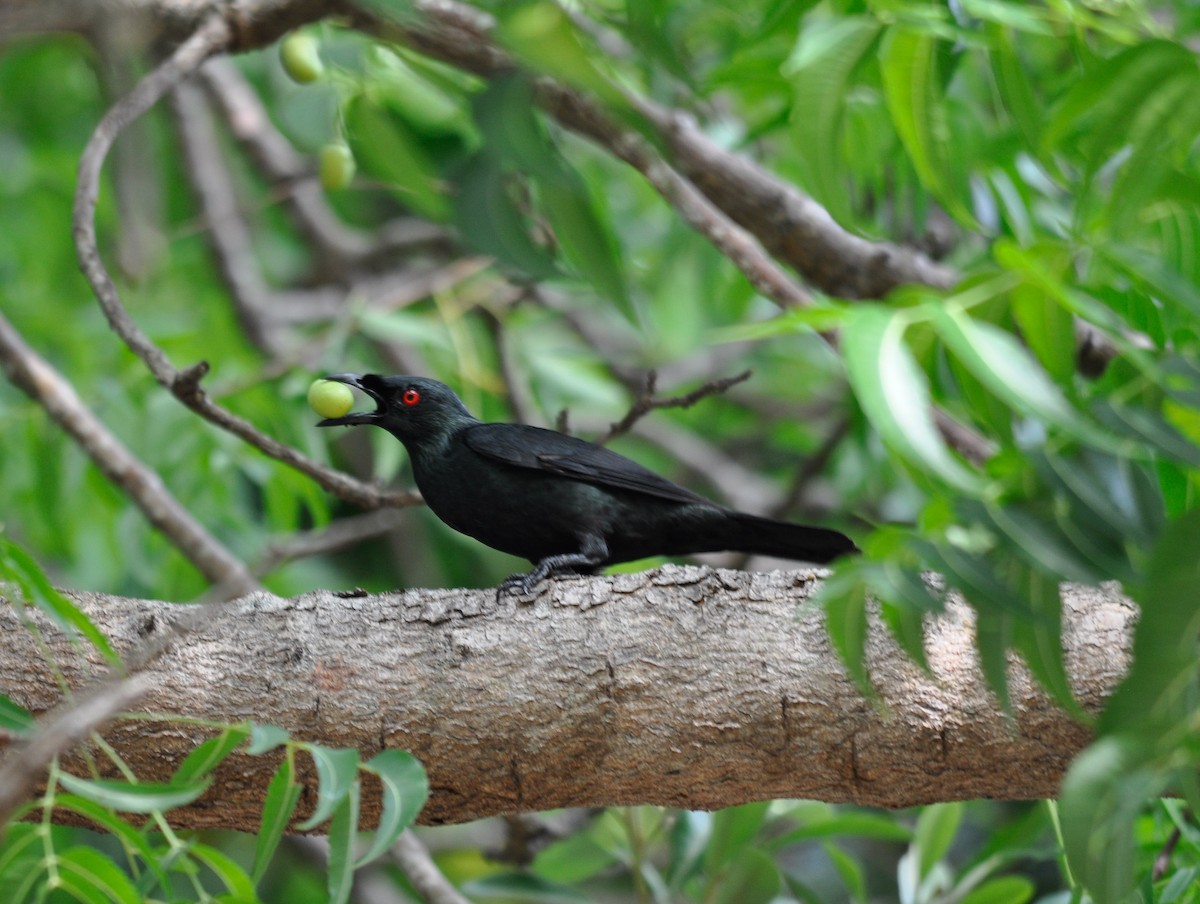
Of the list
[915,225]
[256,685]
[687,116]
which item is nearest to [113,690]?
[256,685]

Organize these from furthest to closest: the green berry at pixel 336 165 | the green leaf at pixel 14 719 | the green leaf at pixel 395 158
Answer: the green berry at pixel 336 165, the green leaf at pixel 14 719, the green leaf at pixel 395 158

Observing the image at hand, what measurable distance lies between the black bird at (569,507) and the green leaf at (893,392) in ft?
6.80

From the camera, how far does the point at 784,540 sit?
154 inches

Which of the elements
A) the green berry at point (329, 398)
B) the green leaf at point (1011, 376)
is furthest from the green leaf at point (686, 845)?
the green leaf at point (1011, 376)

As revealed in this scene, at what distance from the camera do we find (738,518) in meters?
3.92

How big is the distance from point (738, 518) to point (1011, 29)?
1691 mm

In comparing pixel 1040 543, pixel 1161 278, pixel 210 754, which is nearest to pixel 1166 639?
pixel 1040 543

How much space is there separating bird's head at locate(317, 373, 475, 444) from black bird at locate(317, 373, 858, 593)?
0.07 m

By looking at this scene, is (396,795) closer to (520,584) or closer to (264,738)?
(264,738)

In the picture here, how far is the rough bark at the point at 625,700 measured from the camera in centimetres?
→ 266

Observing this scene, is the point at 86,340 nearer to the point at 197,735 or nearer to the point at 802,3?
the point at 197,735

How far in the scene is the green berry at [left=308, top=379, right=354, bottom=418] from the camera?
11.1ft

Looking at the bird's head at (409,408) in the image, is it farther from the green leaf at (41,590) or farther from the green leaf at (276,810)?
the green leaf at (276,810)

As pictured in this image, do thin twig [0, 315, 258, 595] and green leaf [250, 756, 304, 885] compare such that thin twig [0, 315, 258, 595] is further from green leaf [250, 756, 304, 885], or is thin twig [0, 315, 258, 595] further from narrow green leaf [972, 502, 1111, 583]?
narrow green leaf [972, 502, 1111, 583]
